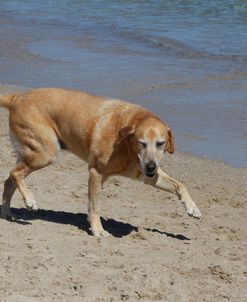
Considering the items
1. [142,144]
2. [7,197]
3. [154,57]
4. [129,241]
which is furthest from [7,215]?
[154,57]

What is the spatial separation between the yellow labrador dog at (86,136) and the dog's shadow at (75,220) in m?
0.16

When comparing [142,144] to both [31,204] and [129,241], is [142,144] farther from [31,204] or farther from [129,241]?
[31,204]

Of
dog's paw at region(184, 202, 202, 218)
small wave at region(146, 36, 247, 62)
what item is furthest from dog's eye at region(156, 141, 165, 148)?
small wave at region(146, 36, 247, 62)

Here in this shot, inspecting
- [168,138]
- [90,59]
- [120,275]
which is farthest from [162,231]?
[90,59]

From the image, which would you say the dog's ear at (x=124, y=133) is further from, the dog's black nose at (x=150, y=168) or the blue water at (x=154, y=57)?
the blue water at (x=154, y=57)

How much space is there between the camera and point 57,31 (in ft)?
66.2

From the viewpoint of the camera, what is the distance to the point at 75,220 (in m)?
7.57

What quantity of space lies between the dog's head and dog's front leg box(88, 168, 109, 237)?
472 millimetres

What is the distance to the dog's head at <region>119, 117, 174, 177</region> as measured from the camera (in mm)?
6727

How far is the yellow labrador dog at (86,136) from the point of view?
7023 mm

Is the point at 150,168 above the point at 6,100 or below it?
below

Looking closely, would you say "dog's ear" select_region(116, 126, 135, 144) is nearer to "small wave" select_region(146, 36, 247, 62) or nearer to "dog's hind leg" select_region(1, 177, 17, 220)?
"dog's hind leg" select_region(1, 177, 17, 220)

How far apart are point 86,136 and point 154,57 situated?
31.2 ft

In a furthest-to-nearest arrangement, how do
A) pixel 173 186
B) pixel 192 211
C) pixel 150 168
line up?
pixel 173 186 < pixel 192 211 < pixel 150 168
